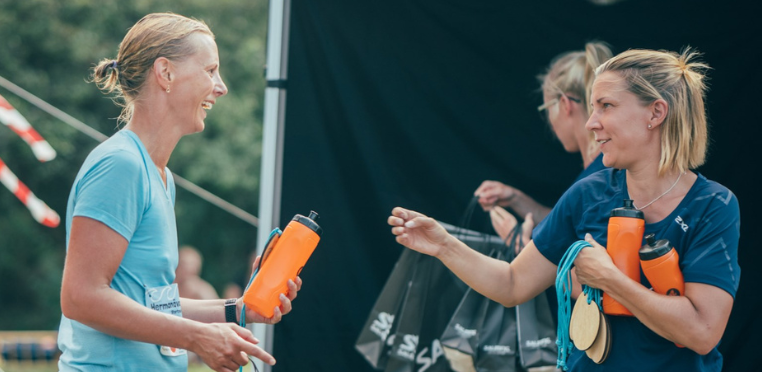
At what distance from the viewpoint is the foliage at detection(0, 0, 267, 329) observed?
1323cm

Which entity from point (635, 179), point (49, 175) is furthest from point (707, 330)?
point (49, 175)

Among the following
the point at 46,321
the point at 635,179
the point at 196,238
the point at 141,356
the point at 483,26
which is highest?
the point at 483,26

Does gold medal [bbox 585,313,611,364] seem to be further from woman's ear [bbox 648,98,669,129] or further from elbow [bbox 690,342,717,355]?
woman's ear [bbox 648,98,669,129]

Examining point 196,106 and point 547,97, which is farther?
point 547,97

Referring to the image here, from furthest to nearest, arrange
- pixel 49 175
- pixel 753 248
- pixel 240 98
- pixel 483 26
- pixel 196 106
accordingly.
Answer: pixel 240 98, pixel 49 175, pixel 483 26, pixel 753 248, pixel 196 106

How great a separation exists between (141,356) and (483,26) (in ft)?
6.93

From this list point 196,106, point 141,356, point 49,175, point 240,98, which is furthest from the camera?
point 240,98

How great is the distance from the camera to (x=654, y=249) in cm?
204

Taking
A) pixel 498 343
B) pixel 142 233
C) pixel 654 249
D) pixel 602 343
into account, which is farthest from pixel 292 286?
pixel 498 343

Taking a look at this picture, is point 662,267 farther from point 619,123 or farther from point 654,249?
point 619,123

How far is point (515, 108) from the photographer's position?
345 cm

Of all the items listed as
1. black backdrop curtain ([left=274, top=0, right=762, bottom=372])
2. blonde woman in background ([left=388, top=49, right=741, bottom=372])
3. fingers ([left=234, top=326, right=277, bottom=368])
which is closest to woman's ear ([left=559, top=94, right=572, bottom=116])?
black backdrop curtain ([left=274, top=0, right=762, bottom=372])

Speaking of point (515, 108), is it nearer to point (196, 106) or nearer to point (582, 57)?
point (582, 57)

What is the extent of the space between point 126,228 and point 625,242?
131 centimetres
